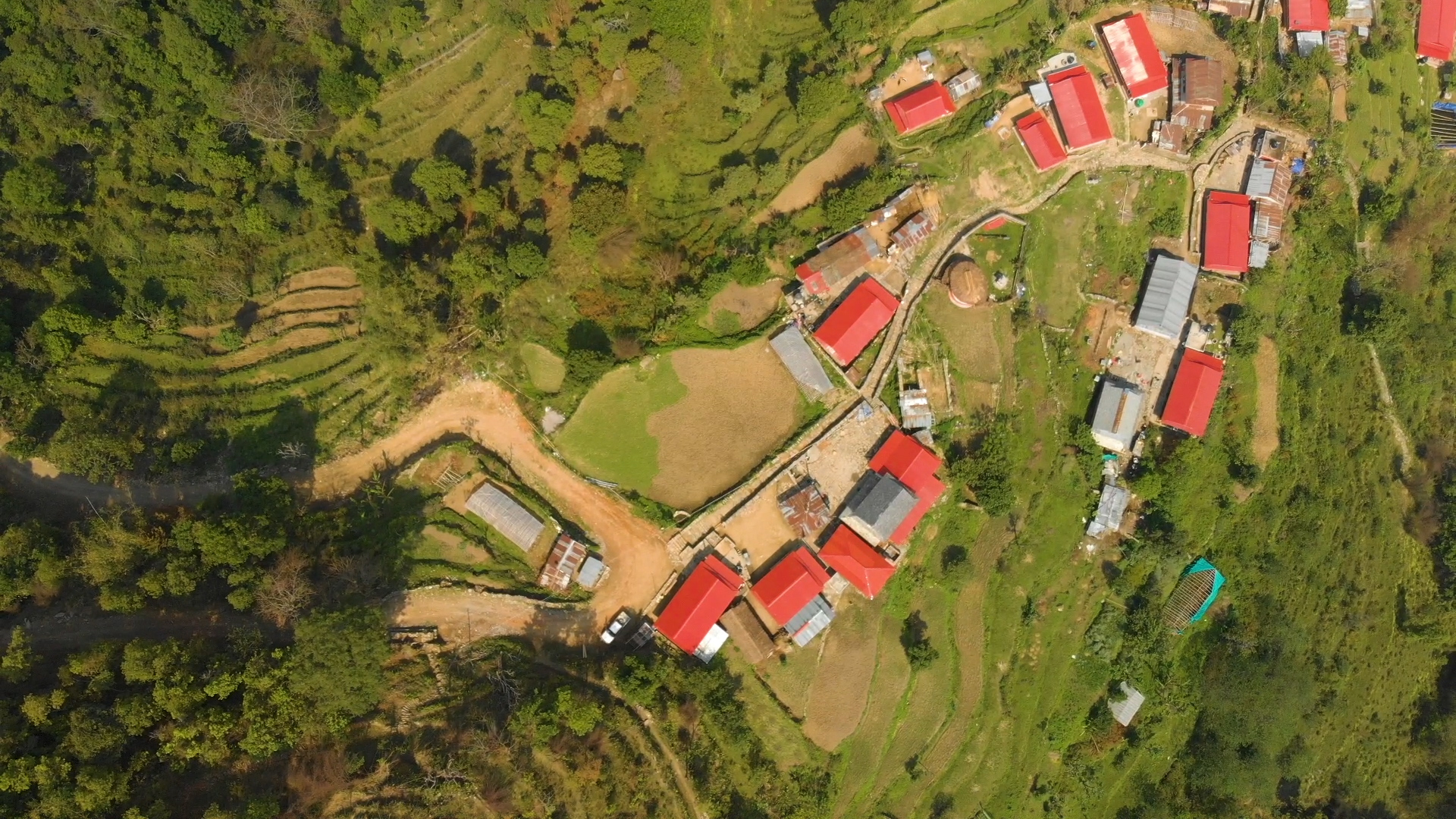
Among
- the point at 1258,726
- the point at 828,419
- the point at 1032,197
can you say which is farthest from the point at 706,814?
the point at 1032,197

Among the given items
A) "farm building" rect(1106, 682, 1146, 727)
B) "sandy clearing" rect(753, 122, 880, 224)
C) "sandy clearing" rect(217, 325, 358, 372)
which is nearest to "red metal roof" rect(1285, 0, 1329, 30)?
"sandy clearing" rect(753, 122, 880, 224)

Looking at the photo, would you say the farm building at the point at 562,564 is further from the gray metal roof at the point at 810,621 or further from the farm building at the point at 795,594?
the gray metal roof at the point at 810,621

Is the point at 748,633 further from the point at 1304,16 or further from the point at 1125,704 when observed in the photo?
the point at 1304,16

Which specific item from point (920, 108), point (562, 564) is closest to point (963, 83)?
point (920, 108)

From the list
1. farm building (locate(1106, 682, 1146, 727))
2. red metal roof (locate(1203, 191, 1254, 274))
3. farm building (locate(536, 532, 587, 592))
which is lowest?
farm building (locate(1106, 682, 1146, 727))

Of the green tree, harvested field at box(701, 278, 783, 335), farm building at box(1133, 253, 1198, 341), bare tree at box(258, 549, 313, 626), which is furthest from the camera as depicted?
farm building at box(1133, 253, 1198, 341)

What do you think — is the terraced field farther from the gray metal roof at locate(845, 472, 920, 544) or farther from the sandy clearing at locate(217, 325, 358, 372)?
the gray metal roof at locate(845, 472, 920, 544)
